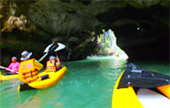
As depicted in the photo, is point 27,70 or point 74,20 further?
point 74,20

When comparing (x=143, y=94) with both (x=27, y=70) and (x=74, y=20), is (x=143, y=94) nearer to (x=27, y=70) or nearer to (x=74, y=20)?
(x=27, y=70)

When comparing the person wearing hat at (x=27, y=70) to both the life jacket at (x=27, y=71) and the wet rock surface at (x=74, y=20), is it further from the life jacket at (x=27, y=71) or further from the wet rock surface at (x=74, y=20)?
the wet rock surface at (x=74, y=20)

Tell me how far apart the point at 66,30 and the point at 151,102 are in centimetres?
1109

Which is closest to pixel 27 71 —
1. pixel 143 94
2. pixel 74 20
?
pixel 143 94

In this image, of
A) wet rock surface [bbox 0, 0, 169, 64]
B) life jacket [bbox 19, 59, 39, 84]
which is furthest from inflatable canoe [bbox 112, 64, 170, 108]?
wet rock surface [bbox 0, 0, 169, 64]

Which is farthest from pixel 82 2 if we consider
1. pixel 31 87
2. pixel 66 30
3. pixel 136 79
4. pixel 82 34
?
pixel 82 34

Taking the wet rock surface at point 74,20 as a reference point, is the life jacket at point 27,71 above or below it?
below

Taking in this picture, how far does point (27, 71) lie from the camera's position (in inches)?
139

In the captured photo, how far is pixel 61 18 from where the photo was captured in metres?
10.0

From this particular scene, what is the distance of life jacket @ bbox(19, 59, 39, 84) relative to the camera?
Answer: 3.48 m

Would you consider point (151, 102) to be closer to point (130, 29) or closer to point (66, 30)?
point (66, 30)

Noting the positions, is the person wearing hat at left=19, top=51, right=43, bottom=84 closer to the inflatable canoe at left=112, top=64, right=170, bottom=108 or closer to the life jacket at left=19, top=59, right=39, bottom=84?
the life jacket at left=19, top=59, right=39, bottom=84

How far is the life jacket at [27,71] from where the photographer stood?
137 inches

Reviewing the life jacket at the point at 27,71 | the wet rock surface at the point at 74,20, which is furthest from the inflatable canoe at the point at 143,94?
the wet rock surface at the point at 74,20
